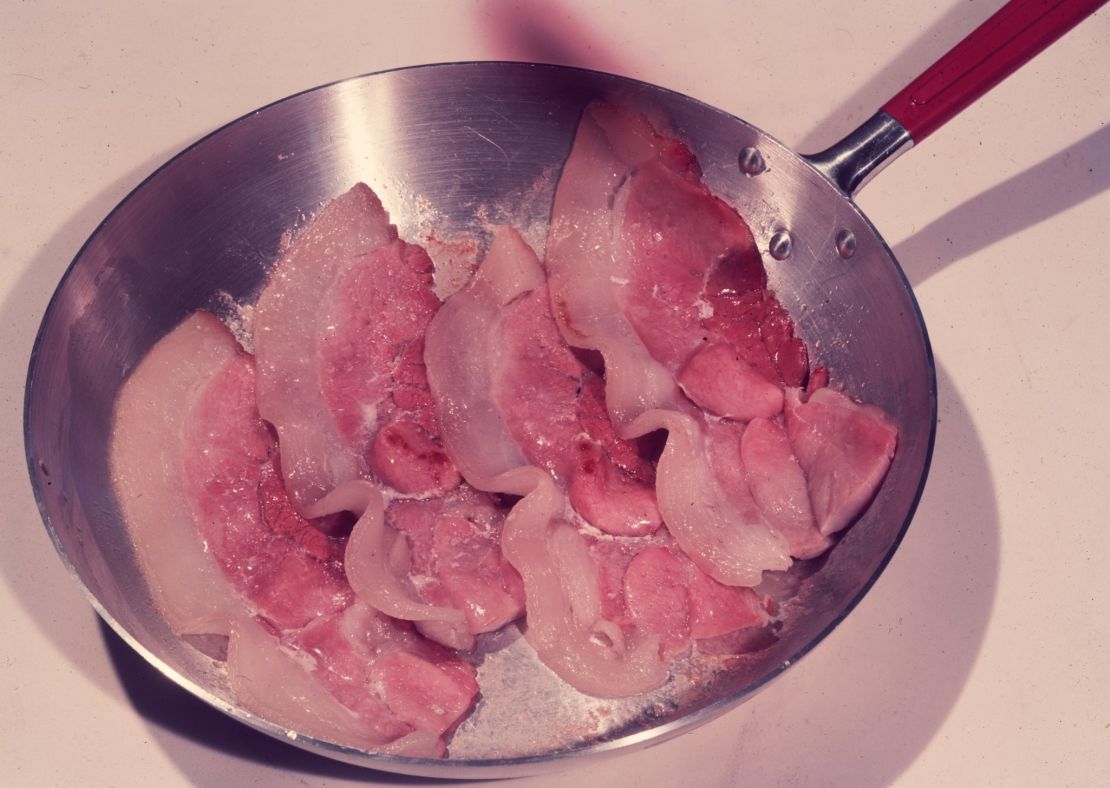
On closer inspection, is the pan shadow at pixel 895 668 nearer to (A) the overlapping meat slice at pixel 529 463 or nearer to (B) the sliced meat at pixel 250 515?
(A) the overlapping meat slice at pixel 529 463

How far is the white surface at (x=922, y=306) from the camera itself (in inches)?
50.8

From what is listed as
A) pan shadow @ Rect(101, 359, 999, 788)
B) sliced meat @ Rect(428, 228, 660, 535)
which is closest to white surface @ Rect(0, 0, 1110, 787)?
pan shadow @ Rect(101, 359, 999, 788)

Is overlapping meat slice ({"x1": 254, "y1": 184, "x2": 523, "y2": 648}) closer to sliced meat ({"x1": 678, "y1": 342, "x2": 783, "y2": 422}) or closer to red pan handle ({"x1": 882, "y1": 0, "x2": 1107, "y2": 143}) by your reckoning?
sliced meat ({"x1": 678, "y1": 342, "x2": 783, "y2": 422})

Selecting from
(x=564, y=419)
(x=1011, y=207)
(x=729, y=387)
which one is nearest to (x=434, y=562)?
(x=564, y=419)

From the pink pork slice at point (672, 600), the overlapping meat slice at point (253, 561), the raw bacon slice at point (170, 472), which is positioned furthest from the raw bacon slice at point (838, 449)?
the raw bacon slice at point (170, 472)

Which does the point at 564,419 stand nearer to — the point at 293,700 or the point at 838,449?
the point at 838,449

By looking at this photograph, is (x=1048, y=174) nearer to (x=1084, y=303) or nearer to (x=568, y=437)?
(x=1084, y=303)

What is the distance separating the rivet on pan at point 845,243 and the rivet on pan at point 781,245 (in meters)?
0.08

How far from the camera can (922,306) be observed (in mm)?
1617

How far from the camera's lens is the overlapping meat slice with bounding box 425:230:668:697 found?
121 centimetres

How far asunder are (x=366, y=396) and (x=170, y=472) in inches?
10.6

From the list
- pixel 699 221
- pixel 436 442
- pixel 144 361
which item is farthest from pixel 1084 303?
pixel 144 361

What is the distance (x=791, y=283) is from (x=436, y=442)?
0.59 meters

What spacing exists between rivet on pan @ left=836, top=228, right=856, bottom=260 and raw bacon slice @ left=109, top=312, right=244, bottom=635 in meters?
0.86
